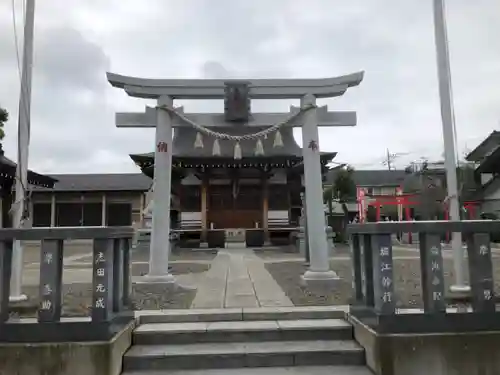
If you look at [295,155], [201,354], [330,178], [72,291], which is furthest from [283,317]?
[330,178]

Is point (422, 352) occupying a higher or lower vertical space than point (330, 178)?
lower

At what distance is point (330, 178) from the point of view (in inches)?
1545

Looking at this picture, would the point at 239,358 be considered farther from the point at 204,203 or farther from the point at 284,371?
the point at 204,203

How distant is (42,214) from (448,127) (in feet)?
99.7

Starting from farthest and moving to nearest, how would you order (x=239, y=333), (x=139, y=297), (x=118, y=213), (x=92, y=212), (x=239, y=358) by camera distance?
(x=118, y=213), (x=92, y=212), (x=139, y=297), (x=239, y=333), (x=239, y=358)

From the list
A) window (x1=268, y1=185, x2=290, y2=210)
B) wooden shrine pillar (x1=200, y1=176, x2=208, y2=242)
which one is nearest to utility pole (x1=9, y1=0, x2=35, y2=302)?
wooden shrine pillar (x1=200, y1=176, x2=208, y2=242)

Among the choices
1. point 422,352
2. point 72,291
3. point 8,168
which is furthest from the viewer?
Answer: point 8,168

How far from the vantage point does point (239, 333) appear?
188 inches

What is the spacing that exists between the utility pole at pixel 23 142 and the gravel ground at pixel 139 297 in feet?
1.66

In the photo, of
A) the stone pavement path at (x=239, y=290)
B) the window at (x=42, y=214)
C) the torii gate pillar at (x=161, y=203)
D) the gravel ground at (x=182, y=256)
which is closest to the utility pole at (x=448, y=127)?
the stone pavement path at (x=239, y=290)

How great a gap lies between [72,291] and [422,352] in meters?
5.94

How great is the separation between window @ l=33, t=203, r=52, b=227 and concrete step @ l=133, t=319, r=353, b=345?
29114mm

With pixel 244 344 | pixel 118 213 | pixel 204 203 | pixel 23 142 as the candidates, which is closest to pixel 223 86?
pixel 23 142

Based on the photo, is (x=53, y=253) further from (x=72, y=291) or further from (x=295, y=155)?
(x=295, y=155)
